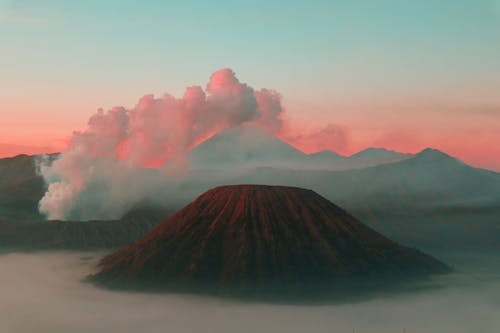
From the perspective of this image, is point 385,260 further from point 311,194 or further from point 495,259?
point 495,259

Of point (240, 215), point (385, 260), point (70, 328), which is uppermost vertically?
point (240, 215)

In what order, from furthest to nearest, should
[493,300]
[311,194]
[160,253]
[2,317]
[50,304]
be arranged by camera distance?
[311,194]
[160,253]
[493,300]
[50,304]
[2,317]

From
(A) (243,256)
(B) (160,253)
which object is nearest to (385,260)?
(A) (243,256)

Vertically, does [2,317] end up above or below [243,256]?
below

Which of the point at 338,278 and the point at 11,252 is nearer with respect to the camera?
the point at 338,278

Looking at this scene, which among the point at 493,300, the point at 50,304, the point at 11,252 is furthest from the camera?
the point at 11,252

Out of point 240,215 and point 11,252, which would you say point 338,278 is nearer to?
point 240,215

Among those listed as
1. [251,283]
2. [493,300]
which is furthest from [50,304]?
[493,300]
